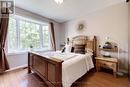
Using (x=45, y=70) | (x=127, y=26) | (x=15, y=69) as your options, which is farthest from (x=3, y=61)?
(x=127, y=26)

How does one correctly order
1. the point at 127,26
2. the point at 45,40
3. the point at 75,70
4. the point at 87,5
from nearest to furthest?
the point at 75,70 < the point at 127,26 < the point at 87,5 < the point at 45,40

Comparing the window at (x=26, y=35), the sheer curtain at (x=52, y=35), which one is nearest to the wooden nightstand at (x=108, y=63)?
the sheer curtain at (x=52, y=35)

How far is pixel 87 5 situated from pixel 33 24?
8.63 ft

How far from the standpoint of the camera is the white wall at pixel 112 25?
308 cm

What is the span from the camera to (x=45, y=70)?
7.45 ft

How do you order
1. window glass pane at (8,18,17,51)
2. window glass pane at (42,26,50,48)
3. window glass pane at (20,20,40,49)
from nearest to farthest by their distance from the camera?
window glass pane at (8,18,17,51)
window glass pane at (20,20,40,49)
window glass pane at (42,26,50,48)

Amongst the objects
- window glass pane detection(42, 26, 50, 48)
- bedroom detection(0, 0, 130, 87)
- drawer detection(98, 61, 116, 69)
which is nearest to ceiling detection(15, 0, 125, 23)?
bedroom detection(0, 0, 130, 87)

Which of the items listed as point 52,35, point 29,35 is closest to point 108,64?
point 52,35

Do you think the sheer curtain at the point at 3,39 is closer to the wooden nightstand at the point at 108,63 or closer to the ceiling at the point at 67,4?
the ceiling at the point at 67,4

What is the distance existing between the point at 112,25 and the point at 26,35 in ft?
11.7

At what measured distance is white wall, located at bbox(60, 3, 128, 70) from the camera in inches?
121

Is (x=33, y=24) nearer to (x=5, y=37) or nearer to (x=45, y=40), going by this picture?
(x=45, y=40)

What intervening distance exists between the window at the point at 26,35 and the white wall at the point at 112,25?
199 cm

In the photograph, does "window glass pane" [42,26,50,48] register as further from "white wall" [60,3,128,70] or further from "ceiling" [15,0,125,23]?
"white wall" [60,3,128,70]
